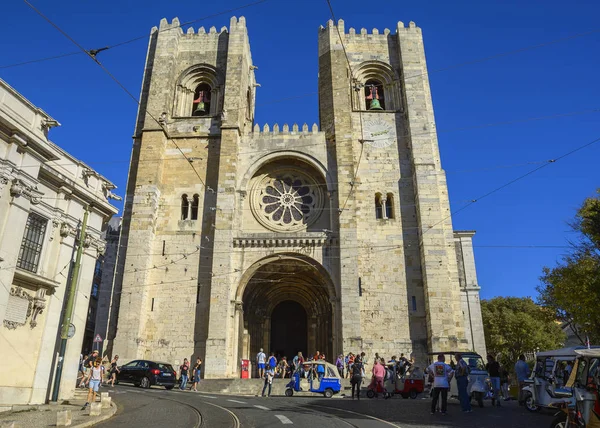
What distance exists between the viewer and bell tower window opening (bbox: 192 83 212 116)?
80.7ft

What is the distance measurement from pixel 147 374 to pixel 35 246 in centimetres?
728

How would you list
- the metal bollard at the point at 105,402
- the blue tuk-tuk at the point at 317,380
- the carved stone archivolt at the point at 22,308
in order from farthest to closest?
the blue tuk-tuk at the point at 317,380
the carved stone archivolt at the point at 22,308
the metal bollard at the point at 105,402

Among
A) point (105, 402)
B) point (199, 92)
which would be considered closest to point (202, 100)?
point (199, 92)

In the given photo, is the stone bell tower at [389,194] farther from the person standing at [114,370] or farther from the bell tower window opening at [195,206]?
the person standing at [114,370]

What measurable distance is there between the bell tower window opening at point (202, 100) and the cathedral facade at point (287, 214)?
81 mm

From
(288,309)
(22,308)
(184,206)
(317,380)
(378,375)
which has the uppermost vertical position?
(184,206)

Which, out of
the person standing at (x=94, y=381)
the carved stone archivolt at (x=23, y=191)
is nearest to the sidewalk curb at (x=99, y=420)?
the person standing at (x=94, y=381)

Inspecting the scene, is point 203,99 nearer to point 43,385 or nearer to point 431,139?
point 431,139

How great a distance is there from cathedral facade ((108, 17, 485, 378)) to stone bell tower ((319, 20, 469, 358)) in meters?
0.06

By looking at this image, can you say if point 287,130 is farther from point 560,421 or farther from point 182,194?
point 560,421

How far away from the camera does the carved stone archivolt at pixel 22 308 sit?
1020 centimetres

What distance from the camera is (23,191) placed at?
10039 mm

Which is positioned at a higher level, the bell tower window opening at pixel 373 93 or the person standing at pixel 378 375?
the bell tower window opening at pixel 373 93

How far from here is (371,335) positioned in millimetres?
18984
